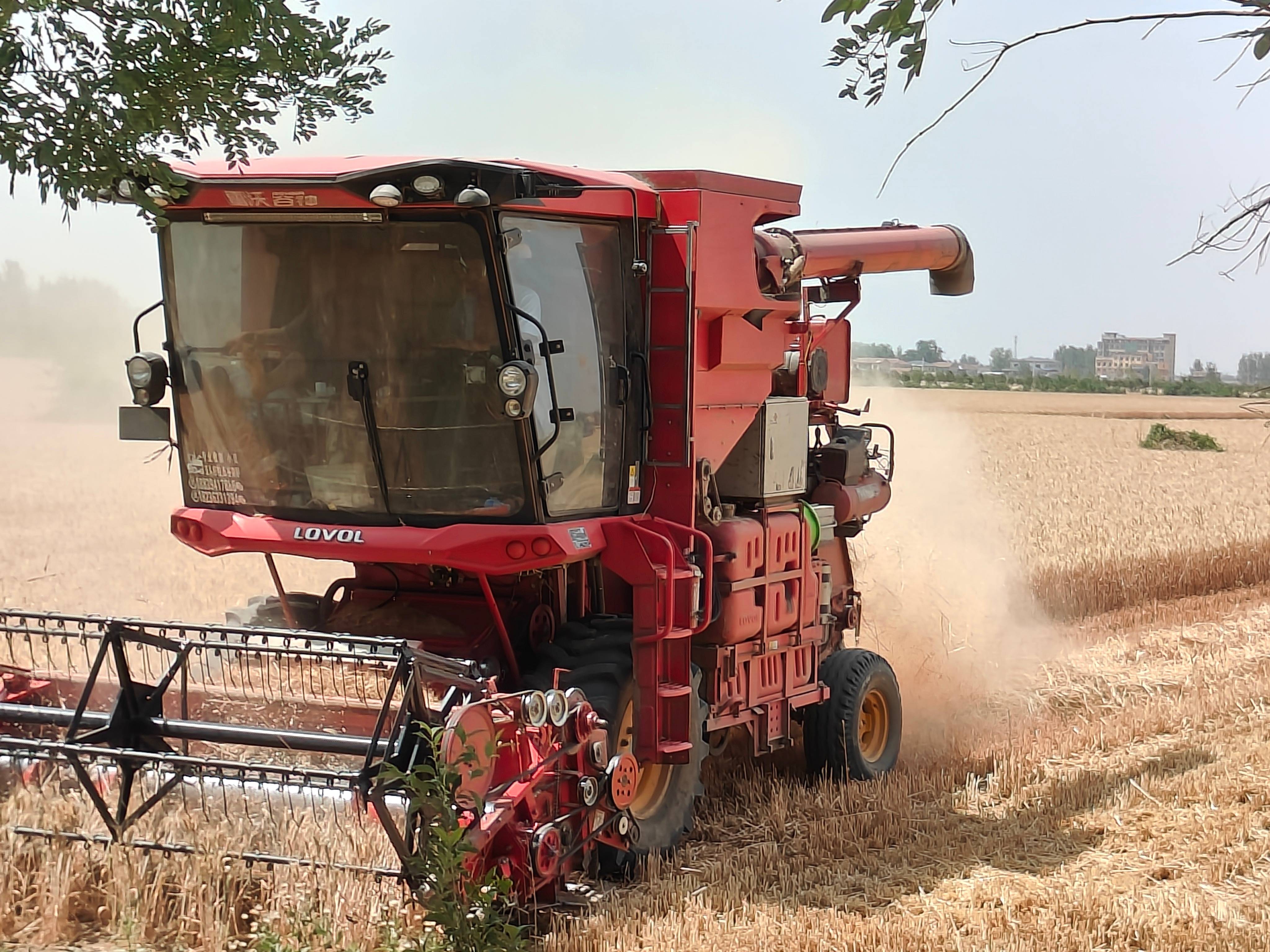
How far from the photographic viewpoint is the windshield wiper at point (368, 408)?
5.54 metres

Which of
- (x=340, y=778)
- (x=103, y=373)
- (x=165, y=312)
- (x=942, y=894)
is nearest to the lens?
(x=340, y=778)

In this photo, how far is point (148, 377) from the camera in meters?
5.82

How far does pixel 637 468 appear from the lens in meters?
6.09

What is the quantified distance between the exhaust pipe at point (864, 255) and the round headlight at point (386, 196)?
7.03 feet

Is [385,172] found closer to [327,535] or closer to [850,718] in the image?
[327,535]

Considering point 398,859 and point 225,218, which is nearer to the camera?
point 398,859

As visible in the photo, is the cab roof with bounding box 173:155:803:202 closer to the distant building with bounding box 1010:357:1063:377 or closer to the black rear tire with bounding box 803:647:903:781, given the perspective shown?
the black rear tire with bounding box 803:647:903:781

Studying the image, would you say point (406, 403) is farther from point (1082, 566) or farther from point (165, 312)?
point (1082, 566)

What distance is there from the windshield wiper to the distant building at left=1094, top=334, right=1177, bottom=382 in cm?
6230

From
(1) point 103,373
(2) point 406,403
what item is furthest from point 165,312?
(1) point 103,373

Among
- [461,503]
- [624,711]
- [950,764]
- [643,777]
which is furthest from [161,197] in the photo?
[950,764]

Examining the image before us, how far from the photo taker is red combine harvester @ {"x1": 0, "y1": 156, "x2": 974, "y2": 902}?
16.5 ft

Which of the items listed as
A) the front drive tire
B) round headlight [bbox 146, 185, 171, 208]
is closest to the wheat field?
the front drive tire

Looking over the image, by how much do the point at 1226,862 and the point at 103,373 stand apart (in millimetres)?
15226
